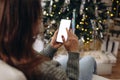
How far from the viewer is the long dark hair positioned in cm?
70

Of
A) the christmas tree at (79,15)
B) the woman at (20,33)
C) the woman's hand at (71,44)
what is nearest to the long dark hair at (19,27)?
the woman at (20,33)

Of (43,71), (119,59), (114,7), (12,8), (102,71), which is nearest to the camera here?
(12,8)

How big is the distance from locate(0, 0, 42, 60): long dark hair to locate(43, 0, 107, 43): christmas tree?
2.09m

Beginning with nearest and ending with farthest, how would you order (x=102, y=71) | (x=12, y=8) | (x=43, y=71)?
(x=12, y=8) → (x=43, y=71) → (x=102, y=71)

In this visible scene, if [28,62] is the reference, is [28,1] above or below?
above

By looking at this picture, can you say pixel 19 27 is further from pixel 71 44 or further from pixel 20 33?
pixel 71 44

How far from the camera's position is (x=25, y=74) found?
753 millimetres

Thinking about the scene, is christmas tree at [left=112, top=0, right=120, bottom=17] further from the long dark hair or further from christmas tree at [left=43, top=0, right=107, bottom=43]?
the long dark hair

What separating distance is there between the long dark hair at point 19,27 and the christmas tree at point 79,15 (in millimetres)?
2095

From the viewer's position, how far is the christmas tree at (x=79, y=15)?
2845mm

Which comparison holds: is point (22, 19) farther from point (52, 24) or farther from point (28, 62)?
point (52, 24)

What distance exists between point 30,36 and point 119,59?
9.54ft

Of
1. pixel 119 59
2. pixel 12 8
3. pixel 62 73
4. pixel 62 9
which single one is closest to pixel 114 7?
pixel 119 59

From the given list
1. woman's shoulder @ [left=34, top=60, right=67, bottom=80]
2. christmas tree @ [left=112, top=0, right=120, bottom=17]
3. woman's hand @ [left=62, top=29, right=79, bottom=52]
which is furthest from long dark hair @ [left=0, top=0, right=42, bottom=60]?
christmas tree @ [left=112, top=0, right=120, bottom=17]
